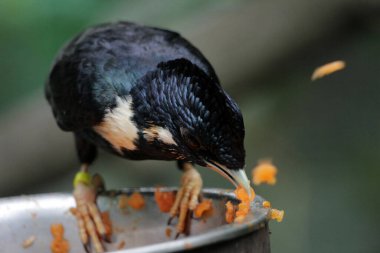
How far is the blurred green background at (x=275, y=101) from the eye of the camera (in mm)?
4598

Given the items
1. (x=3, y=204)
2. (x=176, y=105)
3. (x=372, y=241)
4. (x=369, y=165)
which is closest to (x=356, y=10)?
(x=369, y=165)

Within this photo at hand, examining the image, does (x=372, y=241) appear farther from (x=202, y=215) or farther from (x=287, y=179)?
(x=202, y=215)

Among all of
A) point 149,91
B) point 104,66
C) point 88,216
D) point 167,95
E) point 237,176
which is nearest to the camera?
point 237,176

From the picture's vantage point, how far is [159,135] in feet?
8.00

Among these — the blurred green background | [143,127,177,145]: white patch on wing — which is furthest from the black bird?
the blurred green background

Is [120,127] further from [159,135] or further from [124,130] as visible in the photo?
[159,135]

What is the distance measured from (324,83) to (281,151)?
0.62m

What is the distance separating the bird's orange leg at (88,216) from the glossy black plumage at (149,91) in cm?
21

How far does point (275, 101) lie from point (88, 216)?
119 inches

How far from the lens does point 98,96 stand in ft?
8.64

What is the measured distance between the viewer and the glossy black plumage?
2117 mm

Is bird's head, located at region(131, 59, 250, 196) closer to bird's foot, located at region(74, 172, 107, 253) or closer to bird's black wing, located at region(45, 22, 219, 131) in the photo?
bird's black wing, located at region(45, 22, 219, 131)

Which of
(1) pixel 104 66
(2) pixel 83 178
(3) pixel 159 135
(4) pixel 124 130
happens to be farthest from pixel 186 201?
(2) pixel 83 178

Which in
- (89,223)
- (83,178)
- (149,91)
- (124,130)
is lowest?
(89,223)
